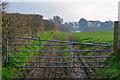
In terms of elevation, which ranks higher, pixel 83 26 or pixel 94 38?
pixel 83 26

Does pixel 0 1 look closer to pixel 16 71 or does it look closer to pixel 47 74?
pixel 16 71

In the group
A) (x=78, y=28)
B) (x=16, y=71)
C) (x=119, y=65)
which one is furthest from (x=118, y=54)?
(x=78, y=28)

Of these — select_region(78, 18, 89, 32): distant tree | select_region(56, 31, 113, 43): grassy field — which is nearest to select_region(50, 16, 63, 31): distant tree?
select_region(78, 18, 89, 32): distant tree

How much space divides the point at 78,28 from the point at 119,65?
391ft

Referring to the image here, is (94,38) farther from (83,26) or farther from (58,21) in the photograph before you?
(83,26)

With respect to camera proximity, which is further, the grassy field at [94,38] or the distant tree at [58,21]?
the distant tree at [58,21]

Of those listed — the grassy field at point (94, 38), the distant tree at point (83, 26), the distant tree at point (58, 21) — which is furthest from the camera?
the distant tree at point (83, 26)

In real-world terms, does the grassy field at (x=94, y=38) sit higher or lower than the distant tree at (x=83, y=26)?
lower

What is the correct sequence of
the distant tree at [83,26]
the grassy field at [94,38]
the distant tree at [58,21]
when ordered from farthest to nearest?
the distant tree at [83,26]
the distant tree at [58,21]
the grassy field at [94,38]

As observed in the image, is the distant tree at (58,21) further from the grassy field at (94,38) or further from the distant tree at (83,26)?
the grassy field at (94,38)

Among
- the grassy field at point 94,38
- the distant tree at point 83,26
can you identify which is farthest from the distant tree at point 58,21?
the grassy field at point 94,38

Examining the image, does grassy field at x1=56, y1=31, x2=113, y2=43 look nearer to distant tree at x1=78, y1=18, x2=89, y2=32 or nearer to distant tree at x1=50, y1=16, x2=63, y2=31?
distant tree at x1=50, y1=16, x2=63, y2=31

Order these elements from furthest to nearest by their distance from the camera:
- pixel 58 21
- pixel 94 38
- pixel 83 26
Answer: pixel 83 26 < pixel 58 21 < pixel 94 38

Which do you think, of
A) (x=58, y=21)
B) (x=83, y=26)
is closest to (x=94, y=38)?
(x=58, y=21)
